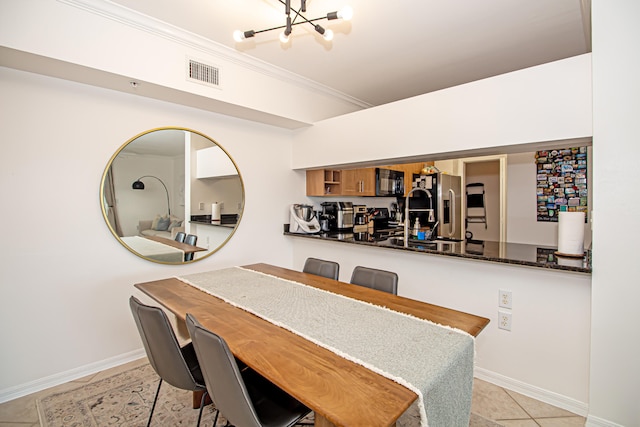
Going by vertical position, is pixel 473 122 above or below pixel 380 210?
above

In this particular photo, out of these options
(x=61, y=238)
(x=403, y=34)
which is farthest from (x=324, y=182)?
(x=61, y=238)

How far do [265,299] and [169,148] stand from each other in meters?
1.85

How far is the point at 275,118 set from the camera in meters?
3.32

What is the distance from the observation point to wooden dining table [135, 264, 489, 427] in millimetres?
860

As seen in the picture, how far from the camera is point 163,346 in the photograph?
1414 mm

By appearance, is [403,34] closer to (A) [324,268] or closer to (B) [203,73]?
(B) [203,73]

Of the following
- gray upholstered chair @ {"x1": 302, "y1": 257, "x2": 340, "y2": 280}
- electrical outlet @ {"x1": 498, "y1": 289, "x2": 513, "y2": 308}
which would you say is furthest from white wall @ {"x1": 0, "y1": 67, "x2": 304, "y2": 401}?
electrical outlet @ {"x1": 498, "y1": 289, "x2": 513, "y2": 308}

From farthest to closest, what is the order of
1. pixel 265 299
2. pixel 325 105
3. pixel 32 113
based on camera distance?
pixel 325 105 → pixel 32 113 → pixel 265 299

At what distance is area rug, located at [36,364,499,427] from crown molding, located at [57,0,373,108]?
2.66m

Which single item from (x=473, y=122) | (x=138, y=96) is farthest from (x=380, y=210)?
(x=138, y=96)

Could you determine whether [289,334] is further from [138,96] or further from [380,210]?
[380,210]

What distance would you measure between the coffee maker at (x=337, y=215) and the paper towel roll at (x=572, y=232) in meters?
2.41

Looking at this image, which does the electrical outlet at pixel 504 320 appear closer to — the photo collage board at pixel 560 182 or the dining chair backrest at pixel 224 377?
the dining chair backrest at pixel 224 377

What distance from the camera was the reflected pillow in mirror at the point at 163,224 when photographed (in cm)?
277
